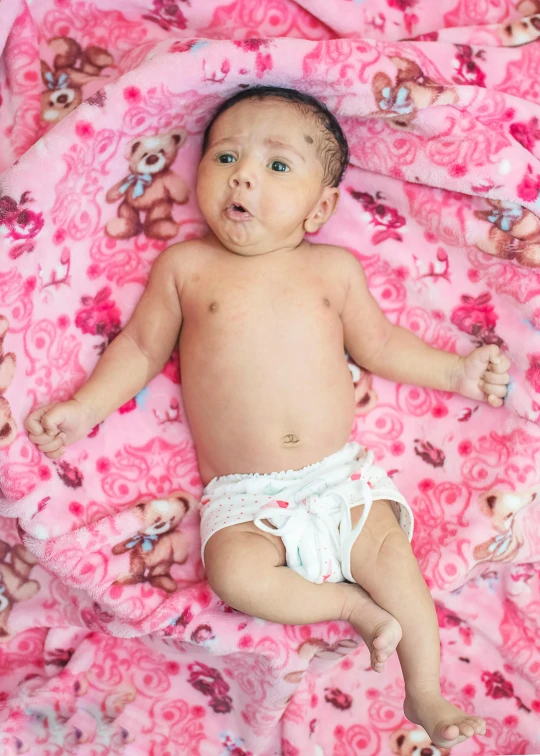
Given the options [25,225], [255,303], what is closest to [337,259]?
[255,303]

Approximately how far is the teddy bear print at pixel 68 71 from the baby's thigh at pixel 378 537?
1155 mm

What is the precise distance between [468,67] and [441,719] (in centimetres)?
140

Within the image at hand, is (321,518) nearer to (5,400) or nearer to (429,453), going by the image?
(429,453)

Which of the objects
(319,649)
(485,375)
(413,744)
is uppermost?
(485,375)

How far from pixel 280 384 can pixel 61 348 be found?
0.49 meters

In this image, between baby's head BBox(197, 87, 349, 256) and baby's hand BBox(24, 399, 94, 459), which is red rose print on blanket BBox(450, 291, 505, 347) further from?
baby's hand BBox(24, 399, 94, 459)

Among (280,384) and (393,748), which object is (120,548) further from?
(393,748)

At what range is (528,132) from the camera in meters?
1.75

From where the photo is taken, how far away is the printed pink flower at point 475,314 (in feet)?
6.05

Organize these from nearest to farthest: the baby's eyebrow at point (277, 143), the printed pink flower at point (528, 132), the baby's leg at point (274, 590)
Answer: the baby's leg at point (274, 590)
the baby's eyebrow at point (277, 143)
the printed pink flower at point (528, 132)

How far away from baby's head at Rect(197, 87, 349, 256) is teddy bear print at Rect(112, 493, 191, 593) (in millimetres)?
612

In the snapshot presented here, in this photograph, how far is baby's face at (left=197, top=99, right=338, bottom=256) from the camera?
5.34ft

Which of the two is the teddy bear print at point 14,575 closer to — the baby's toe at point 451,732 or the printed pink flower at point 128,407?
the printed pink flower at point 128,407

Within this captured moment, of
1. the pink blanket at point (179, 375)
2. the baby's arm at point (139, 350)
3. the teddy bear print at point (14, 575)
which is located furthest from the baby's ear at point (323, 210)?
the teddy bear print at point (14, 575)
